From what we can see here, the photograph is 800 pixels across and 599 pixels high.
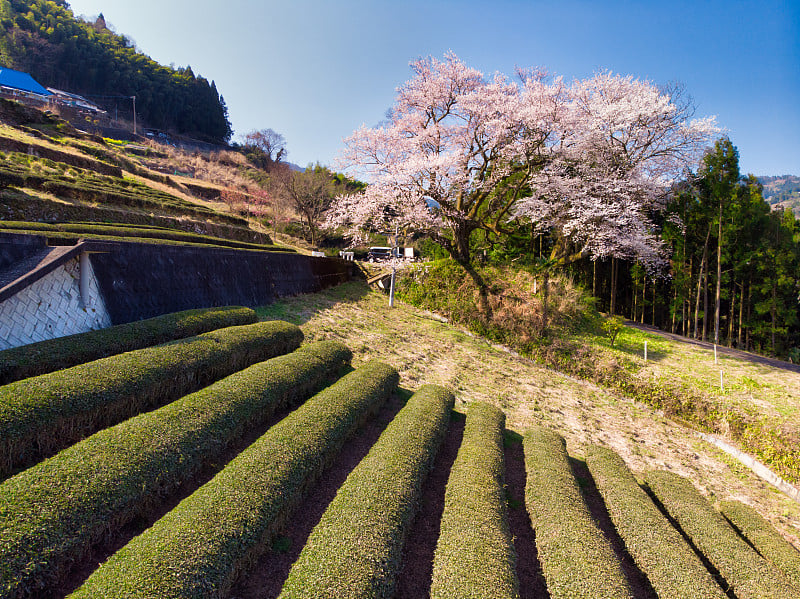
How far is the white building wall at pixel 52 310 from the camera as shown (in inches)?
189

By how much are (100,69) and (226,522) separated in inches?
2675

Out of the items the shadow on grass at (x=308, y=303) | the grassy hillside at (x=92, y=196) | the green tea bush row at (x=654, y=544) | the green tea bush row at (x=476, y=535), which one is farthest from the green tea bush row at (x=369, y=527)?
the grassy hillside at (x=92, y=196)

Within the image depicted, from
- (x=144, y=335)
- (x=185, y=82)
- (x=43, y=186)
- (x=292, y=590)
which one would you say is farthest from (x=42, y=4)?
(x=292, y=590)

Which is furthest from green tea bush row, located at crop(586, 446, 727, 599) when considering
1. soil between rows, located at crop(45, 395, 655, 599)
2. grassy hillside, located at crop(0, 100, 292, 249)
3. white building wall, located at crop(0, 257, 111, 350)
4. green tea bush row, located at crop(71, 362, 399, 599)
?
grassy hillside, located at crop(0, 100, 292, 249)

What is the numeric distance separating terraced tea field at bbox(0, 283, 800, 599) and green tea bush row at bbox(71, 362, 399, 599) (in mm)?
15

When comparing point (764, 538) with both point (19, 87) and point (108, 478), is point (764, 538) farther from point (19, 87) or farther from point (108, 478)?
point (19, 87)

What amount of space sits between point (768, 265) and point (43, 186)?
2758 centimetres

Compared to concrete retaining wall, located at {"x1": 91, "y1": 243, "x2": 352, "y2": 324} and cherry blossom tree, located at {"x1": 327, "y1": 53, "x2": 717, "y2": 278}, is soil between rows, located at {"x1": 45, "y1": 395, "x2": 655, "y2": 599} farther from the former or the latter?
cherry blossom tree, located at {"x1": 327, "y1": 53, "x2": 717, "y2": 278}

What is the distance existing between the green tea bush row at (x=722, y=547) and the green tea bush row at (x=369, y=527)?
3.20 meters

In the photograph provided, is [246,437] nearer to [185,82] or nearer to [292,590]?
[292,590]

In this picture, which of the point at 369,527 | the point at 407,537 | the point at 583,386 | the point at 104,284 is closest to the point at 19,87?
the point at 104,284

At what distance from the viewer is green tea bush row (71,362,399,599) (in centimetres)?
244

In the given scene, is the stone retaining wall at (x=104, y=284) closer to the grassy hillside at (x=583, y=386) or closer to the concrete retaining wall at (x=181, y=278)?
the concrete retaining wall at (x=181, y=278)

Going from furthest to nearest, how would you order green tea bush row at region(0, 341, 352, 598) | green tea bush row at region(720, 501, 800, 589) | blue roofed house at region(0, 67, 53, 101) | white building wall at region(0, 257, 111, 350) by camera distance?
blue roofed house at region(0, 67, 53, 101) → white building wall at region(0, 257, 111, 350) → green tea bush row at region(720, 501, 800, 589) → green tea bush row at region(0, 341, 352, 598)
